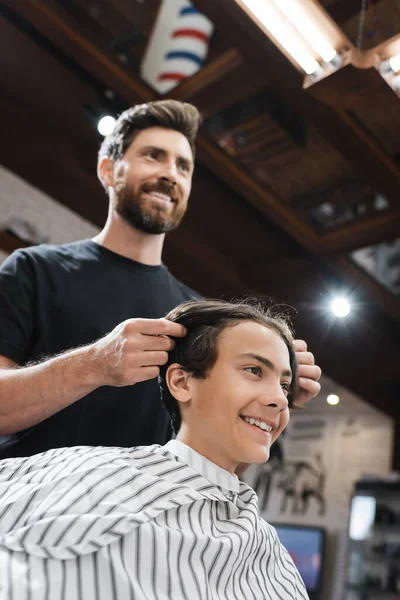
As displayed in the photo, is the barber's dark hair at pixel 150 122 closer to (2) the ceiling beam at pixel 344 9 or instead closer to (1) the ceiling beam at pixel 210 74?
(2) the ceiling beam at pixel 344 9

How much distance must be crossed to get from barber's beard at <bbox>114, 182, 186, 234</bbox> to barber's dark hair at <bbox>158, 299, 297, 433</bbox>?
0.88ft

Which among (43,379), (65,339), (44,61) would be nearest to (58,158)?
(44,61)

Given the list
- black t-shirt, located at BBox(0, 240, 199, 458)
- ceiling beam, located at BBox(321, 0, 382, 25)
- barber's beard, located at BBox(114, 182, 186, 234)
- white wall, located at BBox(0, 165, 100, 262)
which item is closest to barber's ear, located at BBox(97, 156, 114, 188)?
barber's beard, located at BBox(114, 182, 186, 234)

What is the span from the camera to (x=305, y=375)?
4.72ft

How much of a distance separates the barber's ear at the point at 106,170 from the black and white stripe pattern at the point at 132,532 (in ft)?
2.67

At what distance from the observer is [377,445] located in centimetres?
664

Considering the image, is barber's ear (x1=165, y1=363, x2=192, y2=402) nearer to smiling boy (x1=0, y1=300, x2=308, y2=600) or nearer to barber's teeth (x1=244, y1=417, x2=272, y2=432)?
smiling boy (x1=0, y1=300, x2=308, y2=600)

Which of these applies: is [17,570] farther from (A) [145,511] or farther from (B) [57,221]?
(B) [57,221]

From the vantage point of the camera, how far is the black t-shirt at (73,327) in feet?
4.65

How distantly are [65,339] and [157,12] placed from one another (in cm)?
283

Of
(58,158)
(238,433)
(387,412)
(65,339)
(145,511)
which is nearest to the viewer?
(145,511)

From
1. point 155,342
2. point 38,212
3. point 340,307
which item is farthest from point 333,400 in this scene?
point 38,212

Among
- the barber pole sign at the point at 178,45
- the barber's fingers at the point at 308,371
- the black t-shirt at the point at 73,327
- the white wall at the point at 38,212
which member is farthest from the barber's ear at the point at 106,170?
the white wall at the point at 38,212

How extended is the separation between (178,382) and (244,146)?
8.53ft
